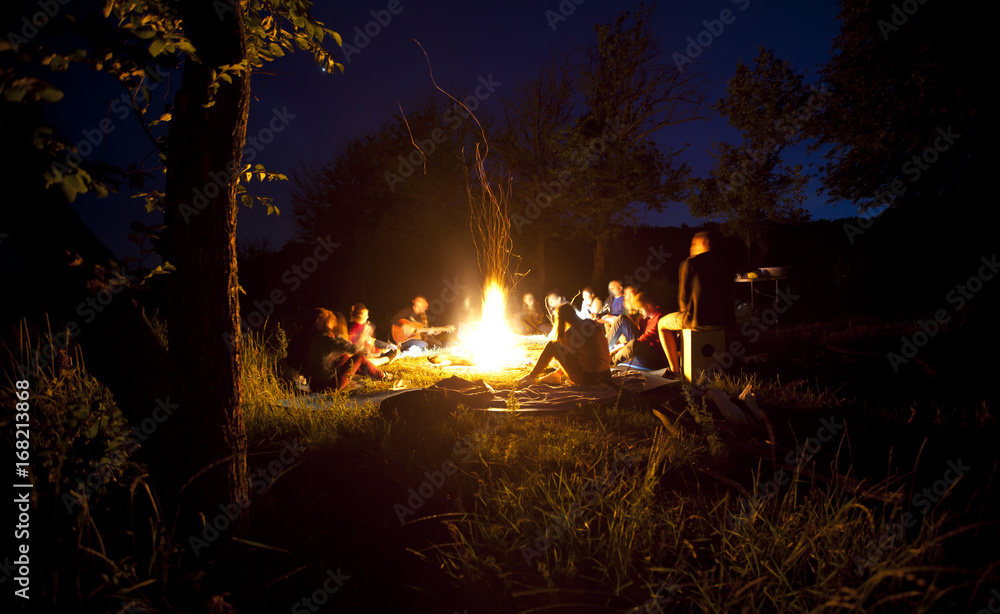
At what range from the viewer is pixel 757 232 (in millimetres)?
13234

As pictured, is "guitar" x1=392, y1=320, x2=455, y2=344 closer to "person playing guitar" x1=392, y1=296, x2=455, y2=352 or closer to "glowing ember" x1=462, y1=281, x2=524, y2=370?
"person playing guitar" x1=392, y1=296, x2=455, y2=352

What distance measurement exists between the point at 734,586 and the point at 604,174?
44.2 feet

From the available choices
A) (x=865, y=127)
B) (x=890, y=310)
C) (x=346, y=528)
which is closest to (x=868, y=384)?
(x=346, y=528)

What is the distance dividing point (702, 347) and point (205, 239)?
5.36 meters

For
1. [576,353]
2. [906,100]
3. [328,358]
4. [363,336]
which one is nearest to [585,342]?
[576,353]

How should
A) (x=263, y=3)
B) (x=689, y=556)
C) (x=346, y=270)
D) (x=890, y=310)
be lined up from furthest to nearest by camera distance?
(x=346, y=270) → (x=890, y=310) → (x=263, y=3) → (x=689, y=556)

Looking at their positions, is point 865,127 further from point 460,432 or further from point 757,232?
point 460,432

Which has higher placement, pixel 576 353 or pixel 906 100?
pixel 906 100

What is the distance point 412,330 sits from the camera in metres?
8.73

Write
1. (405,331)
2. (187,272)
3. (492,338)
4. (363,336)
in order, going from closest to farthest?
1. (187,272)
2. (363,336)
3. (492,338)
4. (405,331)

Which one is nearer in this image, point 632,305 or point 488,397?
point 488,397

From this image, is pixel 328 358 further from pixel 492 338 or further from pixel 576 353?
pixel 492 338

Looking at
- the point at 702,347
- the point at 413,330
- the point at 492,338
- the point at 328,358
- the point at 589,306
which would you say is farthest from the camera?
the point at 589,306

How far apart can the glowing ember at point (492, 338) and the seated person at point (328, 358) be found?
2479mm
